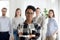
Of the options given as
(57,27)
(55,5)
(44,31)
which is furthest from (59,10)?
(44,31)

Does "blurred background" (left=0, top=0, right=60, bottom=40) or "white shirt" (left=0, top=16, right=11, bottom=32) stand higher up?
"blurred background" (left=0, top=0, right=60, bottom=40)

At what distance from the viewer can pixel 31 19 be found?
54.9 inches

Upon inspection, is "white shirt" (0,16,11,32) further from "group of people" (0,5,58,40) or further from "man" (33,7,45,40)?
"man" (33,7,45,40)

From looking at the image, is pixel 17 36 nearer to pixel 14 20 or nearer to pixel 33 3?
pixel 14 20

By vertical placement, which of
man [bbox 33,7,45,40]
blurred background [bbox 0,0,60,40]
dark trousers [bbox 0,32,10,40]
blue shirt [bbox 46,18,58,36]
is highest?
blurred background [bbox 0,0,60,40]

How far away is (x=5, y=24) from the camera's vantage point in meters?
1.39

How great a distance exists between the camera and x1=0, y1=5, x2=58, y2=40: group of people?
1379mm

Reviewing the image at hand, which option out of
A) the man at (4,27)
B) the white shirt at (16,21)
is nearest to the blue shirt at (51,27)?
the white shirt at (16,21)

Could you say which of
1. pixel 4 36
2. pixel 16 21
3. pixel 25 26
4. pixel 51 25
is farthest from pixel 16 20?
pixel 51 25

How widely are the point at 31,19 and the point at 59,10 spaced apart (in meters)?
0.36

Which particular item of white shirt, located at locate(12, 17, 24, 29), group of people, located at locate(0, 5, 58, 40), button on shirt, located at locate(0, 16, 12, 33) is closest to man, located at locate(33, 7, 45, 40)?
group of people, located at locate(0, 5, 58, 40)

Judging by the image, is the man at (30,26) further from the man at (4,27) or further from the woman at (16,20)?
the man at (4,27)

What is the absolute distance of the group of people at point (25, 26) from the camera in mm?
1379

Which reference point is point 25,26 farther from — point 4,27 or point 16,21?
point 4,27
